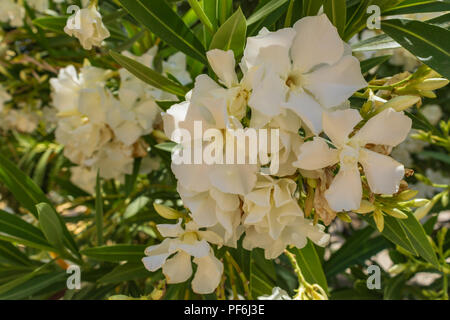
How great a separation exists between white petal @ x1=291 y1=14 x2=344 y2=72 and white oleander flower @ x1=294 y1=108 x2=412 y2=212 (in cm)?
10

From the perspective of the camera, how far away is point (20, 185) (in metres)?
0.96

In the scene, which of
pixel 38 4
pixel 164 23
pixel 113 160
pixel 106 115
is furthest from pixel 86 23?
pixel 38 4

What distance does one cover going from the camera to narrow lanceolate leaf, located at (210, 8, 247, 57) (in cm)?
58

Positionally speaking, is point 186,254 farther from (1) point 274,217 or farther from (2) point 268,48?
(2) point 268,48

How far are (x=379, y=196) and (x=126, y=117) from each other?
553 mm

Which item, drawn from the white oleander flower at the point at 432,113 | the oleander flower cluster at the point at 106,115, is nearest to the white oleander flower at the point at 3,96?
the oleander flower cluster at the point at 106,115

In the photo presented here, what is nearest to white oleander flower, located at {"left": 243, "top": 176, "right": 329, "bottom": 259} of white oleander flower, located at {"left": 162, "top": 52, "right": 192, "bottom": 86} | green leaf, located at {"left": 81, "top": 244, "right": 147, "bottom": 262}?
green leaf, located at {"left": 81, "top": 244, "right": 147, "bottom": 262}

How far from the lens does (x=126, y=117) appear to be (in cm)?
94

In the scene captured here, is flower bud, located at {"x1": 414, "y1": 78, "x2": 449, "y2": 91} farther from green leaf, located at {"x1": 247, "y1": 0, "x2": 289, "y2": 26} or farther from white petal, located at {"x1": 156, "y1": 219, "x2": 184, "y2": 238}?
white petal, located at {"x1": 156, "y1": 219, "x2": 184, "y2": 238}

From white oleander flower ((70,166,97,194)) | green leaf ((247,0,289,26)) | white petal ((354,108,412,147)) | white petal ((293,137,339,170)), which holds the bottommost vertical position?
white petal ((293,137,339,170))

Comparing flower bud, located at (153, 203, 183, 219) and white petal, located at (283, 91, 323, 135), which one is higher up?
white petal, located at (283, 91, 323, 135)

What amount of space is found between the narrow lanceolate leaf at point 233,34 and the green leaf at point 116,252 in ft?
1.50

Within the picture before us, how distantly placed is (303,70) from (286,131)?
10 cm
